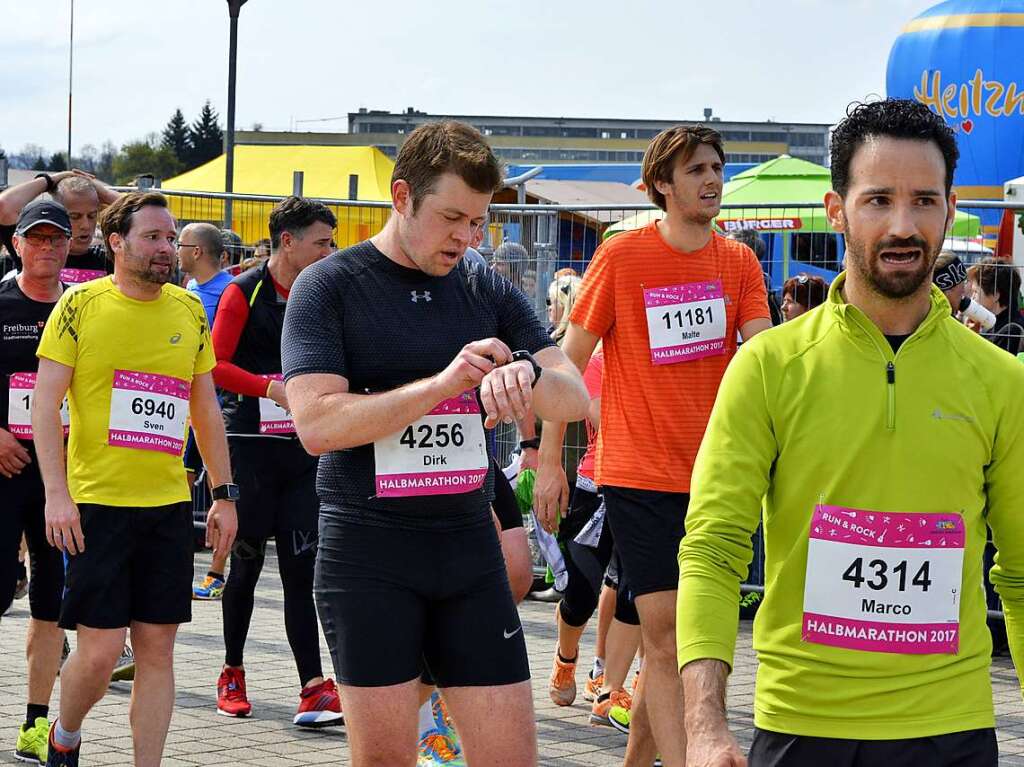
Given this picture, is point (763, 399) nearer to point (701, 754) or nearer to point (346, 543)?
point (701, 754)

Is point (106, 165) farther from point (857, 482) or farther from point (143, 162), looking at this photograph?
point (857, 482)

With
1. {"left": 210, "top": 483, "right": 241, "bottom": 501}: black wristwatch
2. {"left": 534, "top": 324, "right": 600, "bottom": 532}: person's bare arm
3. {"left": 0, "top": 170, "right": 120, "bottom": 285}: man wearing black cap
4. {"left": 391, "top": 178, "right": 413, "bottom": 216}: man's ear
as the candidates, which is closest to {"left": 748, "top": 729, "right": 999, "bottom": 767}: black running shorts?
{"left": 391, "top": 178, "right": 413, "bottom": 216}: man's ear

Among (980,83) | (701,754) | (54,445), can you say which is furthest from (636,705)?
(980,83)

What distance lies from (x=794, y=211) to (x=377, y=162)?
14294 millimetres

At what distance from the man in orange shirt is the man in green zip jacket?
7.36 feet

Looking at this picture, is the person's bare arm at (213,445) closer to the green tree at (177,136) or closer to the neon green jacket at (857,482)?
the neon green jacket at (857,482)

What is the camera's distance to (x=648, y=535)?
5.33 meters

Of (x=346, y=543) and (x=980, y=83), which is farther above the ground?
(x=980, y=83)

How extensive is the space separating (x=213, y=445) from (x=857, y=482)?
3.34 metres

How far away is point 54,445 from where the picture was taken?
17.8 feet

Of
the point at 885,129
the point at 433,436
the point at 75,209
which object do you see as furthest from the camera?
the point at 75,209

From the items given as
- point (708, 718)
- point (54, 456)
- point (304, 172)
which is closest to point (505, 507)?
point (54, 456)

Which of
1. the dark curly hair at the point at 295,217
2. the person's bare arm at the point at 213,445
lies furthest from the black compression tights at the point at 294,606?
the dark curly hair at the point at 295,217

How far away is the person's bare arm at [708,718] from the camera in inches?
105
